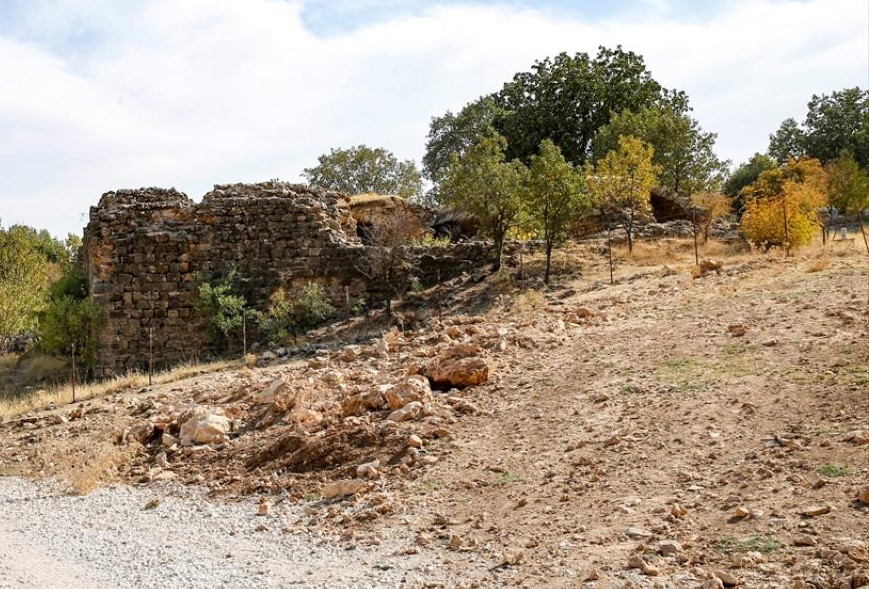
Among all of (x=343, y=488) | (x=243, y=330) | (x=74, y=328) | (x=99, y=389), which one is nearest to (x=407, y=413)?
(x=343, y=488)

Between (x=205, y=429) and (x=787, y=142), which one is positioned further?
(x=787, y=142)

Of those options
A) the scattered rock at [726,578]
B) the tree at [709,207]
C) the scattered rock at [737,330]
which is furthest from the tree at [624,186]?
the scattered rock at [726,578]

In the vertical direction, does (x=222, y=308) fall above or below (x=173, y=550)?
above

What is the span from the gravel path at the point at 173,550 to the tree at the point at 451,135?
3305 cm

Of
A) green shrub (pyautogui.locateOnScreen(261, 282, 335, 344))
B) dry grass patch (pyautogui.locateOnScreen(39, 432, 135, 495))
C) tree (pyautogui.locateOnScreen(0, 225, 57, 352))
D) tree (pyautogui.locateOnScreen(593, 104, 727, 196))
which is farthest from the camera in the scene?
tree (pyautogui.locateOnScreen(593, 104, 727, 196))

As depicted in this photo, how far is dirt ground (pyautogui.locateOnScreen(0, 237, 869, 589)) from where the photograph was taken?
6481 millimetres

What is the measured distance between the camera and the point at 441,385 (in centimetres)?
1149

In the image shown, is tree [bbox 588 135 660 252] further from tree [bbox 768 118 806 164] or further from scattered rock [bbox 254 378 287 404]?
tree [bbox 768 118 806 164]

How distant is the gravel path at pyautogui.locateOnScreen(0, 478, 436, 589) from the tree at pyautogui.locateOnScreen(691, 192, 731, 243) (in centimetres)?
1733

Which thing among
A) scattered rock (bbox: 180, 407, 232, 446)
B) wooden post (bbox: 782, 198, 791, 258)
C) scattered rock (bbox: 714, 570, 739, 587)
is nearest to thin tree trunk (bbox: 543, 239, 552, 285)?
wooden post (bbox: 782, 198, 791, 258)

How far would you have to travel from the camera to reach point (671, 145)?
31.2m

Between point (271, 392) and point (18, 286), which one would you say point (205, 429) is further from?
point (18, 286)

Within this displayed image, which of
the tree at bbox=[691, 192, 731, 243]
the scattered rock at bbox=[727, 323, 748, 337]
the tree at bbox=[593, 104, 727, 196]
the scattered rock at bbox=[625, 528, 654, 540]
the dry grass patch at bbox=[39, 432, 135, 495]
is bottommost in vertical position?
the dry grass patch at bbox=[39, 432, 135, 495]

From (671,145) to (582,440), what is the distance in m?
24.3
